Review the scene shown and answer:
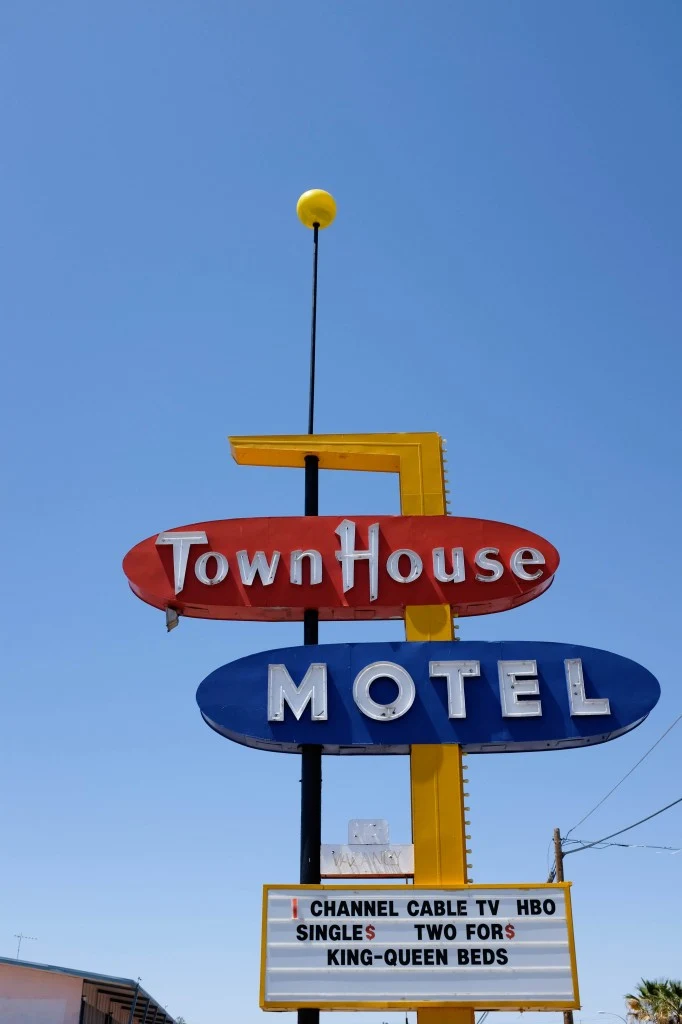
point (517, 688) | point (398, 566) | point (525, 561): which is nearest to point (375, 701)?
point (517, 688)

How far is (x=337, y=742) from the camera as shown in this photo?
12.4m

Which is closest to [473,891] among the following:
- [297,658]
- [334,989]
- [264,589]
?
[334,989]

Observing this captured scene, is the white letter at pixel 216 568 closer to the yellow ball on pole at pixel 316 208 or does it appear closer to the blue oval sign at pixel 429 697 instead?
the blue oval sign at pixel 429 697

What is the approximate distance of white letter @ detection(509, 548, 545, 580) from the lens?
13.3 metres

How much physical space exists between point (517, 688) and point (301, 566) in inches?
122

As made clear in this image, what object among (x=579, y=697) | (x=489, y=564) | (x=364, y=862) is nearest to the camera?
(x=364, y=862)

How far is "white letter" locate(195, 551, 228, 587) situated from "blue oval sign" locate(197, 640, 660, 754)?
1209 millimetres

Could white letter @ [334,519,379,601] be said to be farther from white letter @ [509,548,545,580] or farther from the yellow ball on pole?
the yellow ball on pole

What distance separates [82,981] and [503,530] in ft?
25.2

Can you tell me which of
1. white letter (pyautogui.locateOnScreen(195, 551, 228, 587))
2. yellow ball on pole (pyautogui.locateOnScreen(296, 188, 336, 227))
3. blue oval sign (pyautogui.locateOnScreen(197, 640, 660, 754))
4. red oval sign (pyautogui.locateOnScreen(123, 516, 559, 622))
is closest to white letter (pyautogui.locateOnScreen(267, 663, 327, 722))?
blue oval sign (pyautogui.locateOnScreen(197, 640, 660, 754))

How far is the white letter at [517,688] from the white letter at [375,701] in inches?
42.9

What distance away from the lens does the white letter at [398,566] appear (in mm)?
13383

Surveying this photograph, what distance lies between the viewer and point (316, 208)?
1509 cm

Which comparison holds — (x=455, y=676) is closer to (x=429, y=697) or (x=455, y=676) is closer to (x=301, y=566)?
(x=429, y=697)
